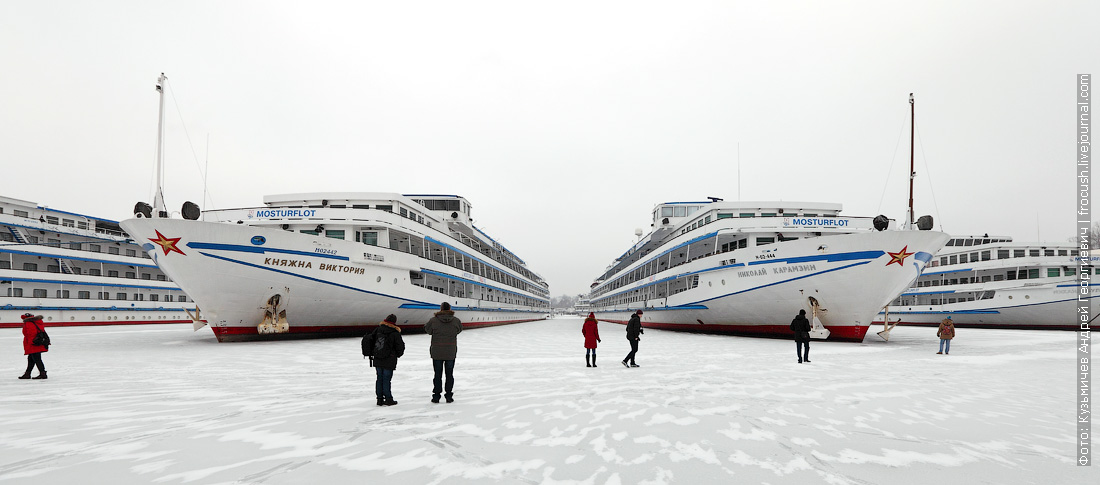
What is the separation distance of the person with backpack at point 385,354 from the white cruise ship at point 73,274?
40.3m

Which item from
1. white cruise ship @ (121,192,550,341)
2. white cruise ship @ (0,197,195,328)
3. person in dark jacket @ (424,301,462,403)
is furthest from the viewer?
white cruise ship @ (0,197,195,328)

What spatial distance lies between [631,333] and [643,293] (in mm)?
28047

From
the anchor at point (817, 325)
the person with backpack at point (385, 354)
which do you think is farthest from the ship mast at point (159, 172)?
the anchor at point (817, 325)

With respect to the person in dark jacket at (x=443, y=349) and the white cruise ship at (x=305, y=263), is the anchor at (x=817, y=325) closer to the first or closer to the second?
the person in dark jacket at (x=443, y=349)

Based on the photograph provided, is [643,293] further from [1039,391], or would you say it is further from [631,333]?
[1039,391]

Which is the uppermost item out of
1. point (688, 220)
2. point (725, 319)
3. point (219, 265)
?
point (688, 220)

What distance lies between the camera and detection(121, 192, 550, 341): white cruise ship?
16469mm

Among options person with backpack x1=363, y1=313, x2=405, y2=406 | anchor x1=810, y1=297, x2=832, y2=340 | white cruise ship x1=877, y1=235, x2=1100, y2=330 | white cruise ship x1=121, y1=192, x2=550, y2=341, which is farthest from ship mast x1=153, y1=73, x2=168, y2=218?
white cruise ship x1=877, y1=235, x2=1100, y2=330

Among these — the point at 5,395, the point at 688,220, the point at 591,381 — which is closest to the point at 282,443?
the point at 591,381

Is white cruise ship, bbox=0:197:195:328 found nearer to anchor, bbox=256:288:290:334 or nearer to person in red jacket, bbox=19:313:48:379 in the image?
anchor, bbox=256:288:290:334

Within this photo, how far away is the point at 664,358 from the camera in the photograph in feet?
45.4

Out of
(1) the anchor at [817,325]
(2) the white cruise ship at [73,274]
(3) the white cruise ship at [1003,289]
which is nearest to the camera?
(1) the anchor at [817,325]

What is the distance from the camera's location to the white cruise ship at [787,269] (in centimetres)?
1772

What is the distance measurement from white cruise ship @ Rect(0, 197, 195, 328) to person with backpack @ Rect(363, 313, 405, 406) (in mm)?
40319
